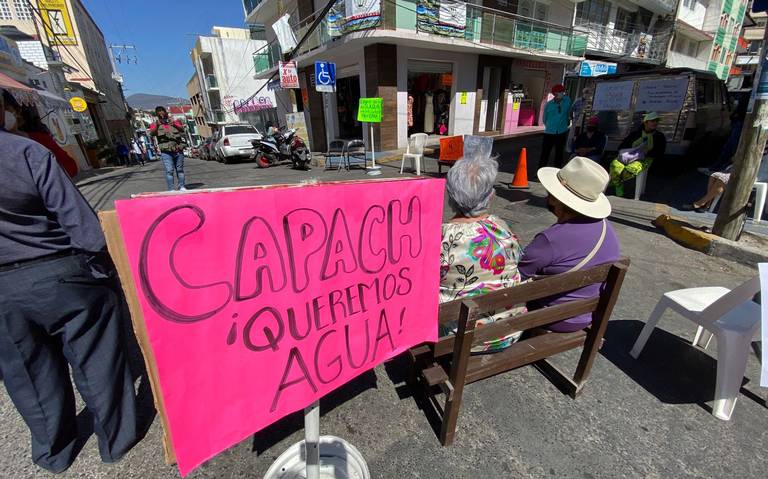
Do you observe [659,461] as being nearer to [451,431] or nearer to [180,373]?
[451,431]

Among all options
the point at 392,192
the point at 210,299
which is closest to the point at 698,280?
the point at 392,192

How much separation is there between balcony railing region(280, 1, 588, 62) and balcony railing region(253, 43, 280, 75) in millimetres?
3250

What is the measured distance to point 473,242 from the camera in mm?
1646

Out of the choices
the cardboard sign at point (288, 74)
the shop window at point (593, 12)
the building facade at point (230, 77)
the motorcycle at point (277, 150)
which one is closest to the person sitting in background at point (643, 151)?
the motorcycle at point (277, 150)

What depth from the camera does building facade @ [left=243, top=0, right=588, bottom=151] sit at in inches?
446

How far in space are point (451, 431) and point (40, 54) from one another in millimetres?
19883

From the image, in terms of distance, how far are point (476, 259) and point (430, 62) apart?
13.6 metres

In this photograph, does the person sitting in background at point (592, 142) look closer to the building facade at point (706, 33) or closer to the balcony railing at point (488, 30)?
the balcony railing at point (488, 30)

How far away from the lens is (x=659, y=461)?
1702mm

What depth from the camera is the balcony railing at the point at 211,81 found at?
1123 inches

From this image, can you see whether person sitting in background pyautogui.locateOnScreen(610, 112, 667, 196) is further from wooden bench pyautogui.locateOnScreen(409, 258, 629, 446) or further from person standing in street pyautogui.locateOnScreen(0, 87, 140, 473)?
person standing in street pyautogui.locateOnScreen(0, 87, 140, 473)

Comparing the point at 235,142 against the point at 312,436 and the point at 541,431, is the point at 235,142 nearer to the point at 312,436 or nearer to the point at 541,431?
the point at 312,436

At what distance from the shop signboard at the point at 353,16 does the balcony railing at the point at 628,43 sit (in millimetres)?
13675

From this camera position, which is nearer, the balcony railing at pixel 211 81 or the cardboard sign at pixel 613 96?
the cardboard sign at pixel 613 96
